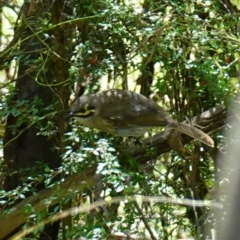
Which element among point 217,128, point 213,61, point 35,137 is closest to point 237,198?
point 213,61

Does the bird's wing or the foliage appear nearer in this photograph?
the foliage

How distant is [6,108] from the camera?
254 cm

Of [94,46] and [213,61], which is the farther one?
[94,46]

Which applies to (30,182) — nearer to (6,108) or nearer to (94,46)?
(6,108)

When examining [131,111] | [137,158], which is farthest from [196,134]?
[131,111]

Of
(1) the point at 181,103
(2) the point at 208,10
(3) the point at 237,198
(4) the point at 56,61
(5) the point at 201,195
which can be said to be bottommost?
(5) the point at 201,195

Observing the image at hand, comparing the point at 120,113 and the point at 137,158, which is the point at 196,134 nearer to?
the point at 137,158

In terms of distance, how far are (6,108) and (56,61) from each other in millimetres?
359

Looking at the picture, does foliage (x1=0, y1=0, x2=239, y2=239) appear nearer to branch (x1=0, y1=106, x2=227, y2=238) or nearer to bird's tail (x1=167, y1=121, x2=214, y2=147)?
branch (x1=0, y1=106, x2=227, y2=238)

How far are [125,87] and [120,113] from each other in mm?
141

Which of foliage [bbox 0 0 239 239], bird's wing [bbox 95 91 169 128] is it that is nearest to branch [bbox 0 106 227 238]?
foliage [bbox 0 0 239 239]

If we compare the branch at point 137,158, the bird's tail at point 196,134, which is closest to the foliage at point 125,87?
the branch at point 137,158

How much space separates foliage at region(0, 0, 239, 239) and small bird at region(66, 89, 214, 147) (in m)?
0.06

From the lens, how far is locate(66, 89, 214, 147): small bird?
8.55 ft
